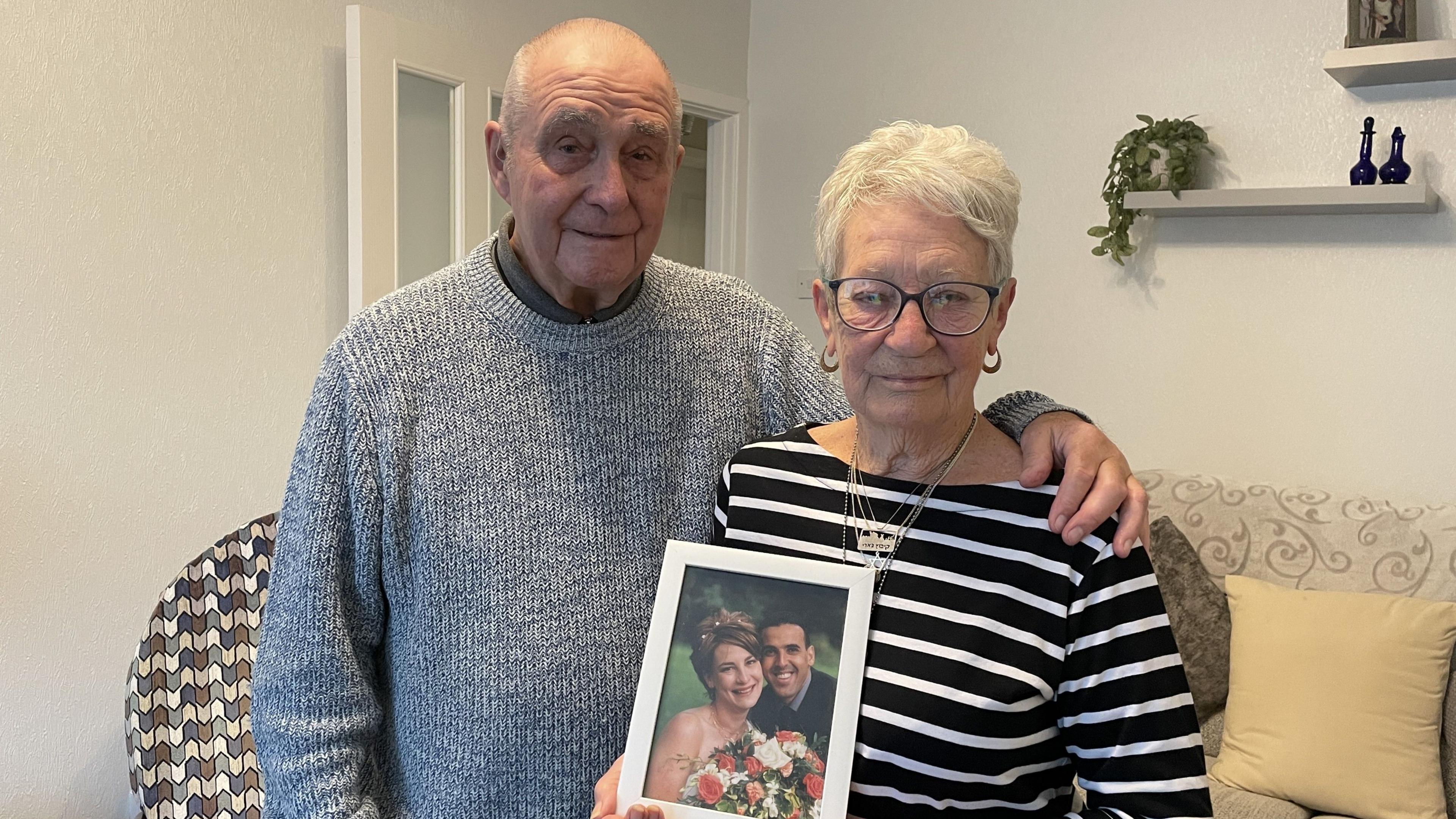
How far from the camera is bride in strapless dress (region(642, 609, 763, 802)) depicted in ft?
3.26

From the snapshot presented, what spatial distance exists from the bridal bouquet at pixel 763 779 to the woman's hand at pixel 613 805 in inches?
1.2

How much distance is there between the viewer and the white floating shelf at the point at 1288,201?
271 centimetres

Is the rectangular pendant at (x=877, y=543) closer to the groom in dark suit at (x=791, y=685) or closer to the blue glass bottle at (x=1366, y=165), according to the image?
the groom in dark suit at (x=791, y=685)

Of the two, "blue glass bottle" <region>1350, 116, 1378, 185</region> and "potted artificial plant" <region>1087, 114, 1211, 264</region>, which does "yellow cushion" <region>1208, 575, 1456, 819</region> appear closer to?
"blue glass bottle" <region>1350, 116, 1378, 185</region>

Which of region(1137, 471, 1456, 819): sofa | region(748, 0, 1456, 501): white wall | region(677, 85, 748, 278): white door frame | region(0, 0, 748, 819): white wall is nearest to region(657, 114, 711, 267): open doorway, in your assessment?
region(677, 85, 748, 278): white door frame

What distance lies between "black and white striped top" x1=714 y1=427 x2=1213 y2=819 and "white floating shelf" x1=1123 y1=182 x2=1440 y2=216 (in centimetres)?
219

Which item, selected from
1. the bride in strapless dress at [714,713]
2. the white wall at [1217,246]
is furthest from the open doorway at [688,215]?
the bride in strapless dress at [714,713]

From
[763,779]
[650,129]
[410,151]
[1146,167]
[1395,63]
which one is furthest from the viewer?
[1146,167]

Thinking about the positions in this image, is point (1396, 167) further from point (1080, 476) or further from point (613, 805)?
point (613, 805)

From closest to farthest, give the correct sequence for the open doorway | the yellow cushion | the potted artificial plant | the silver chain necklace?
the silver chain necklace < the yellow cushion < the potted artificial plant < the open doorway

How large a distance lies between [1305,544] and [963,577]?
6.60ft

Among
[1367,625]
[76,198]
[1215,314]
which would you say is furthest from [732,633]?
[1215,314]

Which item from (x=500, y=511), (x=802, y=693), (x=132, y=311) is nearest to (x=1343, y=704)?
(x=802, y=693)

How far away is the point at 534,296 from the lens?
4.07 ft
